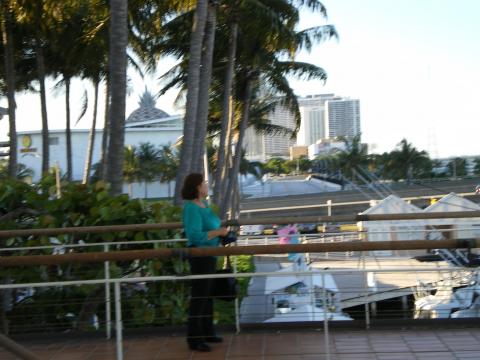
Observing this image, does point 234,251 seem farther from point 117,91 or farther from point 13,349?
point 117,91

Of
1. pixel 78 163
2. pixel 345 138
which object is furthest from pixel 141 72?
pixel 78 163

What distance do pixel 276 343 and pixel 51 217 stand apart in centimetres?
339

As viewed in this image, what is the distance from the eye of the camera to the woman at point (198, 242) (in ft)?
16.9

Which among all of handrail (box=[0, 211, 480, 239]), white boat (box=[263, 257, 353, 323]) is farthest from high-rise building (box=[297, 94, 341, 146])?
handrail (box=[0, 211, 480, 239])

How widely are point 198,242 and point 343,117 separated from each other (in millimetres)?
84567

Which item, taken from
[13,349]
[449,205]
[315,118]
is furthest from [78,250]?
[315,118]

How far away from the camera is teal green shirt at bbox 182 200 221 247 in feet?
16.8

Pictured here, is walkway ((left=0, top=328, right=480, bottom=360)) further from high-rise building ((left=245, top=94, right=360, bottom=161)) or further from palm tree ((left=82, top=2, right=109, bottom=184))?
high-rise building ((left=245, top=94, right=360, bottom=161))

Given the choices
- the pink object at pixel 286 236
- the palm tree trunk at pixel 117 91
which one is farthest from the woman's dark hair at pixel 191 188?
the palm tree trunk at pixel 117 91

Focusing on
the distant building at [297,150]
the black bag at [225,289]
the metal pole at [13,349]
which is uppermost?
the distant building at [297,150]

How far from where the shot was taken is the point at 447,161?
94750mm

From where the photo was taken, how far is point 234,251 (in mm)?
A: 4430

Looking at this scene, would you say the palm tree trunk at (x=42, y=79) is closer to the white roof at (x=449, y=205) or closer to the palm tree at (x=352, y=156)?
the white roof at (x=449, y=205)

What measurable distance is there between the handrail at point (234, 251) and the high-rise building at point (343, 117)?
75250mm
